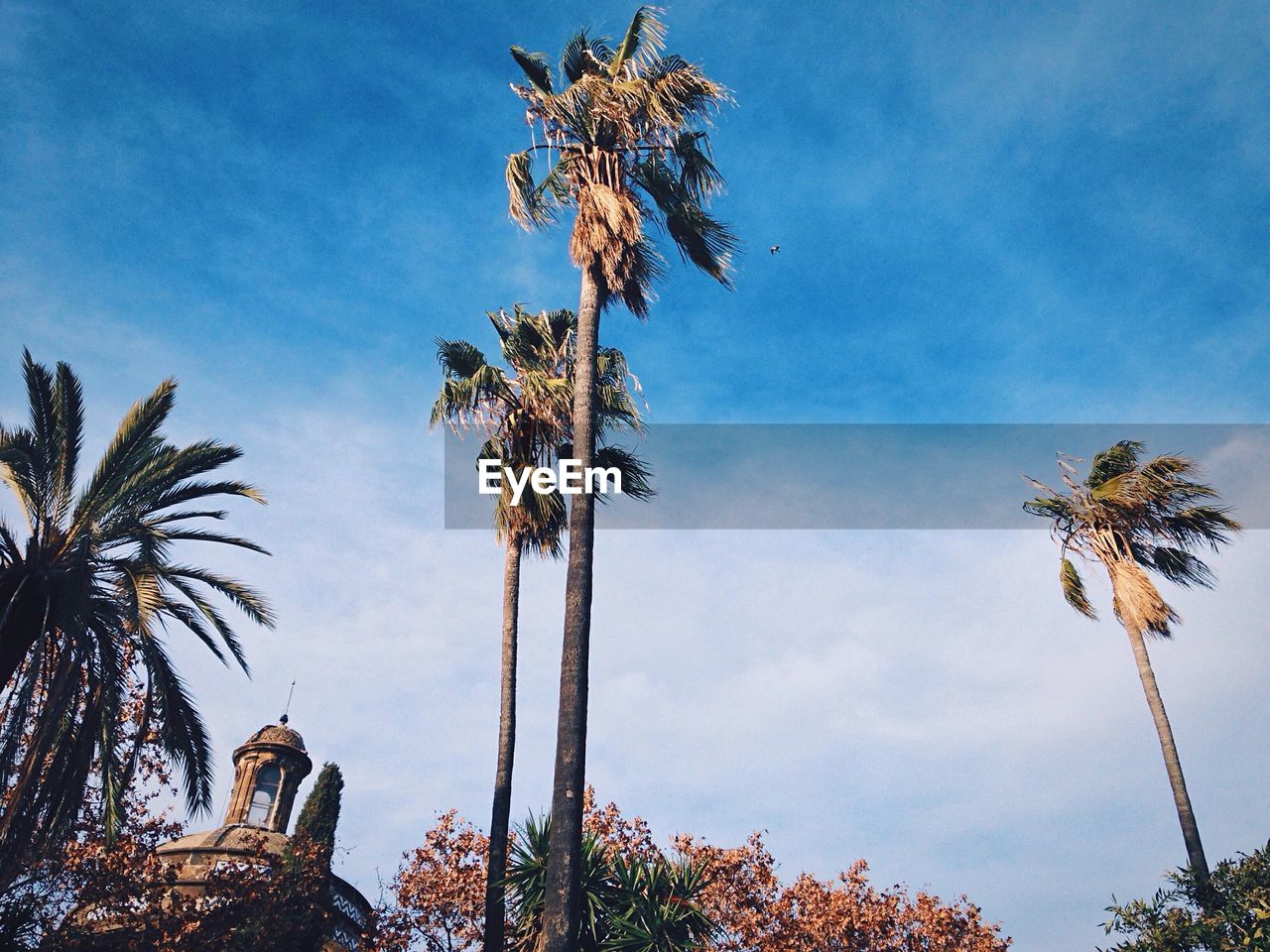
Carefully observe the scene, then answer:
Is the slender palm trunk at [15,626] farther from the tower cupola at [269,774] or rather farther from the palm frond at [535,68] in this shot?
the tower cupola at [269,774]

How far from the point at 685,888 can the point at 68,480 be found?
1153 centimetres

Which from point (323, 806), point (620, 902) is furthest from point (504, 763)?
point (323, 806)

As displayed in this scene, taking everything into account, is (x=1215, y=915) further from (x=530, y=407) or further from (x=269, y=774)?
(x=269, y=774)

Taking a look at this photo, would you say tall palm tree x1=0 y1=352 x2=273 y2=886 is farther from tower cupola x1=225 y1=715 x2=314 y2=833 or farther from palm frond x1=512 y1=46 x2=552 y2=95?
tower cupola x1=225 y1=715 x2=314 y2=833

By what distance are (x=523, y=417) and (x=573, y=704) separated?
7.50 metres

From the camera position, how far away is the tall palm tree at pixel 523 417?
15680 mm

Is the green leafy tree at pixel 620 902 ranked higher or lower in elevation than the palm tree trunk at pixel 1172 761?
lower

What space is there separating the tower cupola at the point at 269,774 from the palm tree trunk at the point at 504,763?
22.4 m

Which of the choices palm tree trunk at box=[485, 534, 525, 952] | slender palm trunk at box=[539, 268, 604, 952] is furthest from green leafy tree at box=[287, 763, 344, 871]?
slender palm trunk at box=[539, 268, 604, 952]

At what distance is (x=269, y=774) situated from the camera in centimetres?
3534

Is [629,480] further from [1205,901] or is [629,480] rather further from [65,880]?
[65,880]

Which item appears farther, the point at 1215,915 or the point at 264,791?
the point at 264,791

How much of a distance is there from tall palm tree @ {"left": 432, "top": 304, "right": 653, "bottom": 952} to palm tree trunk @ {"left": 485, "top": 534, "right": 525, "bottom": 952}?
19 millimetres

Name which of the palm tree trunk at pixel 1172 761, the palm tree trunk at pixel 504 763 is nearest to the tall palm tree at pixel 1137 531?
the palm tree trunk at pixel 1172 761
